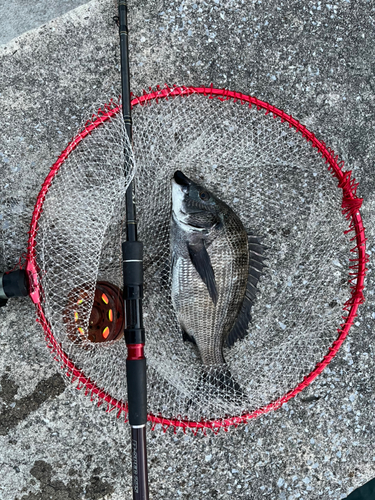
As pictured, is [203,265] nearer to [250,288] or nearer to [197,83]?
[250,288]

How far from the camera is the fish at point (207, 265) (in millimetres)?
1976

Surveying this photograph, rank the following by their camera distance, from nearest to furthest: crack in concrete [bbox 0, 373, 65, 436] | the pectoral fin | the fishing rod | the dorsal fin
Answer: the fishing rod
the pectoral fin
the dorsal fin
crack in concrete [bbox 0, 373, 65, 436]

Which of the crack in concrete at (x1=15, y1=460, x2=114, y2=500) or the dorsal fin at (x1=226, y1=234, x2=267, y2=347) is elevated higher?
the dorsal fin at (x1=226, y1=234, x2=267, y2=347)

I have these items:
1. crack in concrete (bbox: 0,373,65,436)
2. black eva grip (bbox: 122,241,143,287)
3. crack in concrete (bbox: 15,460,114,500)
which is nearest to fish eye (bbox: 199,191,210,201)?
black eva grip (bbox: 122,241,143,287)

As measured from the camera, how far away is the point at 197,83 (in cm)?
239

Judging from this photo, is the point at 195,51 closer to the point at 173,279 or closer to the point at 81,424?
the point at 173,279

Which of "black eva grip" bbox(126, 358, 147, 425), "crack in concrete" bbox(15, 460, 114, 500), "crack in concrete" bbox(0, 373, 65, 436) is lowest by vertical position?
"crack in concrete" bbox(15, 460, 114, 500)

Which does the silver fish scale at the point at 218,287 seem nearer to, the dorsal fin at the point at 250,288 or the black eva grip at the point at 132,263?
the dorsal fin at the point at 250,288

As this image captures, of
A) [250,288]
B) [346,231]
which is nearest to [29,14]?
[250,288]

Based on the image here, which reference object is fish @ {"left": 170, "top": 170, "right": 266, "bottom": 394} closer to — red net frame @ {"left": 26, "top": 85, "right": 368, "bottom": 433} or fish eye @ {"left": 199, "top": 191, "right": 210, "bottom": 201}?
fish eye @ {"left": 199, "top": 191, "right": 210, "bottom": 201}

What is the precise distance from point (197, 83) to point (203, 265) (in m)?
1.21

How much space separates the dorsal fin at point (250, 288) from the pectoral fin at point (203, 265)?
0.22m

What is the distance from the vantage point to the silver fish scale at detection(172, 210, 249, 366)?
1979 millimetres

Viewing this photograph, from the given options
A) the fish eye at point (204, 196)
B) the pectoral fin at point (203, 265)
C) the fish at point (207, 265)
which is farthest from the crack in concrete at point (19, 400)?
the fish eye at point (204, 196)
